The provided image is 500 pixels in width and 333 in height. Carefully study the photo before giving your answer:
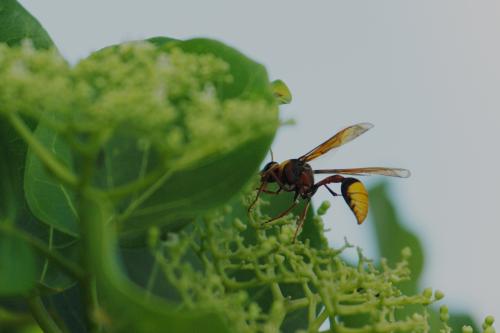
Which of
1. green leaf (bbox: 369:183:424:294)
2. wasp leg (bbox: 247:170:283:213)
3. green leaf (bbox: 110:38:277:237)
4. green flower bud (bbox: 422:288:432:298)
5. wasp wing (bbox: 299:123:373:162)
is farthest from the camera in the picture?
green leaf (bbox: 369:183:424:294)

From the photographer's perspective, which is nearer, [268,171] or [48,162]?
[48,162]

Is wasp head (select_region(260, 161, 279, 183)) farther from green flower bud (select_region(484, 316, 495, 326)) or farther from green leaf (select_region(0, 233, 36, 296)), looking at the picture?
green leaf (select_region(0, 233, 36, 296))

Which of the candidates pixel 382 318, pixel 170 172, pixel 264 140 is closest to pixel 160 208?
pixel 170 172

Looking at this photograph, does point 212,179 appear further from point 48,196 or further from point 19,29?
point 19,29

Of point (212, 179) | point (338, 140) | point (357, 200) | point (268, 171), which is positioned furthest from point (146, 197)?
point (357, 200)

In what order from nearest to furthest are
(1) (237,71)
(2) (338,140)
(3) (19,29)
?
(1) (237,71) → (3) (19,29) → (2) (338,140)

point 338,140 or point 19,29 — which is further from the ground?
point 19,29

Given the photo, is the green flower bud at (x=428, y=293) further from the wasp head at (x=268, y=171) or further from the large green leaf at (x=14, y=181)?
the large green leaf at (x=14, y=181)

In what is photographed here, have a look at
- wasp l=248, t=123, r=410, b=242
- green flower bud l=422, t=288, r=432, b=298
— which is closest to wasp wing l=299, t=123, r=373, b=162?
wasp l=248, t=123, r=410, b=242
